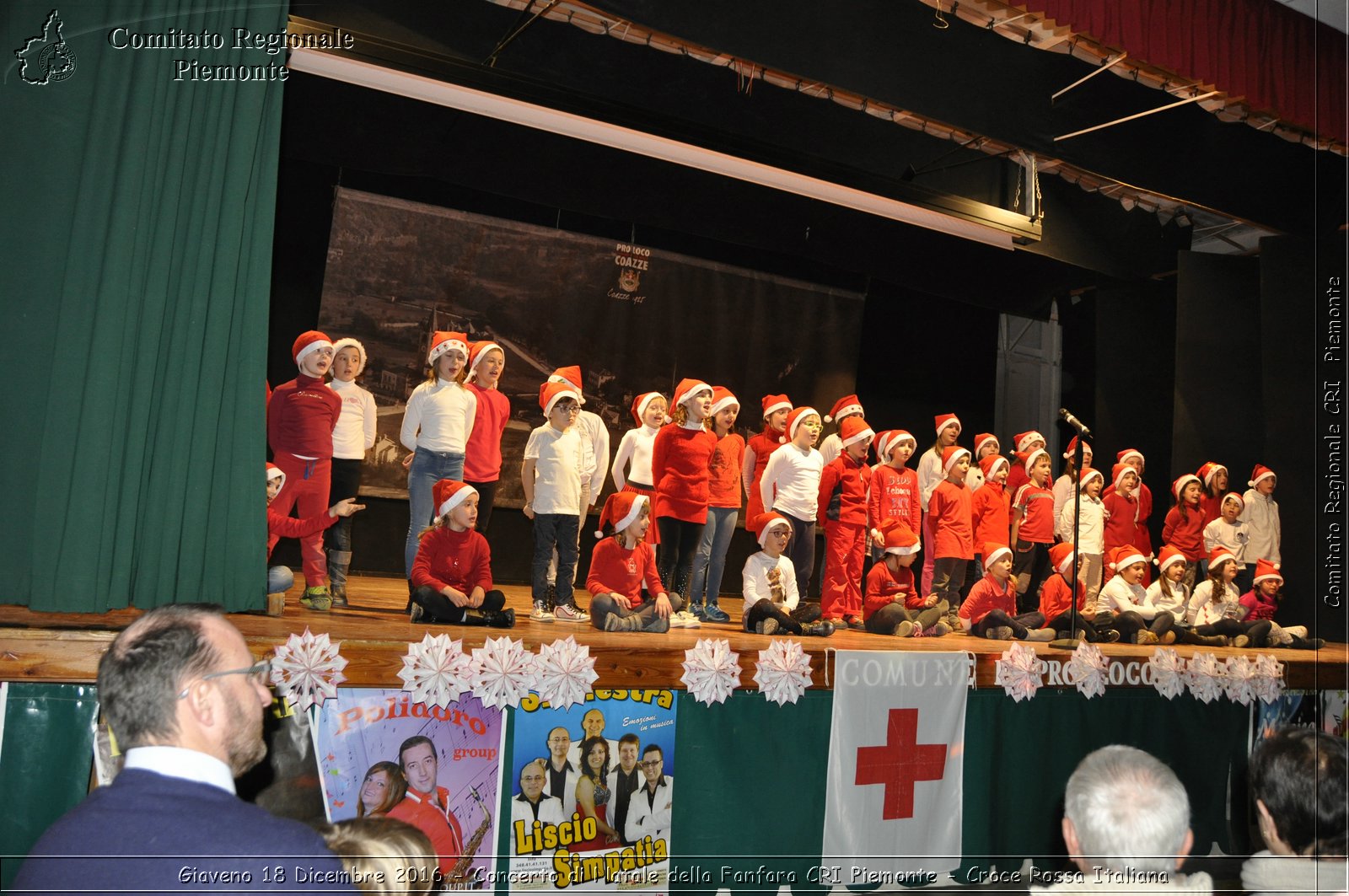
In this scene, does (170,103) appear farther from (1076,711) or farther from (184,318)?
(1076,711)

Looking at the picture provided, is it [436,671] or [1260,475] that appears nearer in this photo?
[436,671]

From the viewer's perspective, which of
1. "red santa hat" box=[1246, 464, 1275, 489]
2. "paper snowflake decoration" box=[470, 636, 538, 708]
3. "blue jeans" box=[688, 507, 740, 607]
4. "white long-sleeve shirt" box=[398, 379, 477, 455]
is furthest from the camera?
"red santa hat" box=[1246, 464, 1275, 489]

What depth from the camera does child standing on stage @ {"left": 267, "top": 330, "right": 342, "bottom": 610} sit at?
16.2 feet

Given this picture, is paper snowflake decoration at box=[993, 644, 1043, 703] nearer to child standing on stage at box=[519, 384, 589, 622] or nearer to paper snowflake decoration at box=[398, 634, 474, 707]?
child standing on stage at box=[519, 384, 589, 622]

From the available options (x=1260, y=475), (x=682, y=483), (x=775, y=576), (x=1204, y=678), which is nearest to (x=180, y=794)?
(x=682, y=483)

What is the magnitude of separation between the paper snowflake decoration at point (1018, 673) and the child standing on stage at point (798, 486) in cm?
156

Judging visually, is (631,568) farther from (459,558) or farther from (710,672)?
(710,672)

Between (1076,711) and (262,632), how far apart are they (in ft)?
14.6

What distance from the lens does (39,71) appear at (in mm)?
3094

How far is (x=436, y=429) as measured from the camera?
17.4 ft

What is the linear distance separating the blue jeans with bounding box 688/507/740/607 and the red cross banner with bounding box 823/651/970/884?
1.65 metres

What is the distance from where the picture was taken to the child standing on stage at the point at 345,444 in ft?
16.4

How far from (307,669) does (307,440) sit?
189cm

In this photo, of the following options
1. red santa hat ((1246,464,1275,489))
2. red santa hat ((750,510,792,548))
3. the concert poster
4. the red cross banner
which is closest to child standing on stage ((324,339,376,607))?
the concert poster
